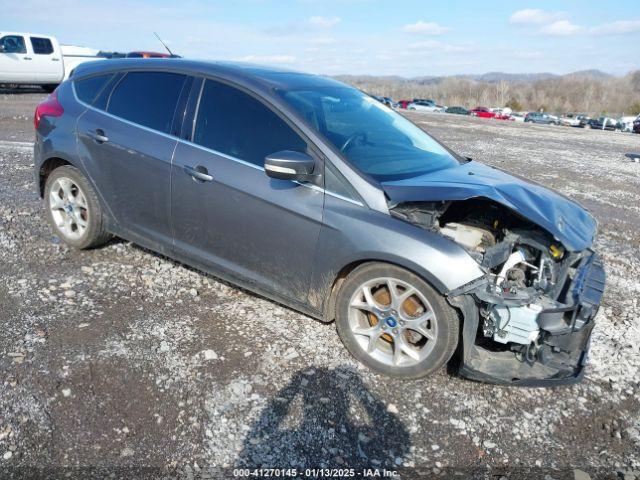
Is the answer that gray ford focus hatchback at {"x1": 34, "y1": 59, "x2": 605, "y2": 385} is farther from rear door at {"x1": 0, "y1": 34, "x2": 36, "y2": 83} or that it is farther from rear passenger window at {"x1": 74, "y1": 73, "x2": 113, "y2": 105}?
rear door at {"x1": 0, "y1": 34, "x2": 36, "y2": 83}

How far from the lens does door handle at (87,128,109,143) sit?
4031 millimetres

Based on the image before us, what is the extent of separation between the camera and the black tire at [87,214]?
14.0ft

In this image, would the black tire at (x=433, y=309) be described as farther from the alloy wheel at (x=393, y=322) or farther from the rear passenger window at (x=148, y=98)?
the rear passenger window at (x=148, y=98)

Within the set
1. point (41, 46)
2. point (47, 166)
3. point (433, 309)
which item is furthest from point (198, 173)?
point (41, 46)

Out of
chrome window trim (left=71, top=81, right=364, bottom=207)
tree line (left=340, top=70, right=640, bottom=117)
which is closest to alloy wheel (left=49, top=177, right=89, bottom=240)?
chrome window trim (left=71, top=81, right=364, bottom=207)

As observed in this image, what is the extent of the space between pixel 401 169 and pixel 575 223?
1.20 m

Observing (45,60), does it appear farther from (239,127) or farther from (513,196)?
(513,196)

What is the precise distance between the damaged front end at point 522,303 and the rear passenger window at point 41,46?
62.3 feet

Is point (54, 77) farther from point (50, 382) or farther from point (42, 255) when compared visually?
point (50, 382)

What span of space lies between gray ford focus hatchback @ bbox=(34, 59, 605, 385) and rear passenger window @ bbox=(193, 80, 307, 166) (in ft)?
0.03

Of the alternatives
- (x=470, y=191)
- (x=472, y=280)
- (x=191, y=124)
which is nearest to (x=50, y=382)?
(x=191, y=124)

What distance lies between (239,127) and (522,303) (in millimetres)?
2166

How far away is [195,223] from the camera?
364 cm

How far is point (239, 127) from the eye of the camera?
11.3ft
